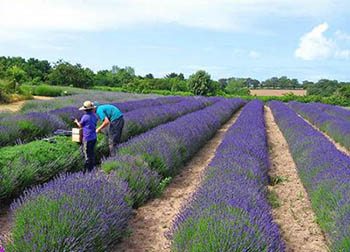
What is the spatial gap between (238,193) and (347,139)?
27.3 ft

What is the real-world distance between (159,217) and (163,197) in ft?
3.00

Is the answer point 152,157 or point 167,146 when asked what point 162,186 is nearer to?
point 152,157

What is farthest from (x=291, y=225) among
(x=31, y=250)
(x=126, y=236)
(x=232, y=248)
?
(x=31, y=250)

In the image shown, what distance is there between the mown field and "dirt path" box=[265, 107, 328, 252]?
2 centimetres

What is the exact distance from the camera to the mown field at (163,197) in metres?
3.26

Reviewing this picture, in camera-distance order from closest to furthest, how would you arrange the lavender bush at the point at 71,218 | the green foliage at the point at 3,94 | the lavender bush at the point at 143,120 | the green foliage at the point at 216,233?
the green foliage at the point at 216,233 < the lavender bush at the point at 71,218 < the lavender bush at the point at 143,120 < the green foliage at the point at 3,94

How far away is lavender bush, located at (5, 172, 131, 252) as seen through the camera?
313 centimetres

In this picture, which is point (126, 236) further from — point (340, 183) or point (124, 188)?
point (340, 183)

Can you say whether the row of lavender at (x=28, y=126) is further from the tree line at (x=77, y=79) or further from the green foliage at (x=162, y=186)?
the tree line at (x=77, y=79)

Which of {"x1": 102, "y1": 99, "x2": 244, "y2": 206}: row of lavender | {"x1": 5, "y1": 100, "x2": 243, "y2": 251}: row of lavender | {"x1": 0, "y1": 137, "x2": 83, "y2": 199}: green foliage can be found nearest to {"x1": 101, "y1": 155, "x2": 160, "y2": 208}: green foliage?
{"x1": 102, "y1": 99, "x2": 244, "y2": 206}: row of lavender

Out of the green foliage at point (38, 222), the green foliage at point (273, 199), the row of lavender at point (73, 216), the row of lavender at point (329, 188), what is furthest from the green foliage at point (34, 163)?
the row of lavender at point (329, 188)

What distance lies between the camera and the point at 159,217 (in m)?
5.16

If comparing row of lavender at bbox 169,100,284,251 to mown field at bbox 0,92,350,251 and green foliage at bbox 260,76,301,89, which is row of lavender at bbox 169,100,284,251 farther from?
green foliage at bbox 260,76,301,89

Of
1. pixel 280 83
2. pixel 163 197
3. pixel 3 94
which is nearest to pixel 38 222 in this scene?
pixel 163 197
